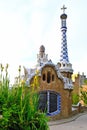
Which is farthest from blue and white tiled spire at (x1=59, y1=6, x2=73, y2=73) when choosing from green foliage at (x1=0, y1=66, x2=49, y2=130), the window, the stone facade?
green foliage at (x1=0, y1=66, x2=49, y2=130)

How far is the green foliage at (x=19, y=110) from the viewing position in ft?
14.5

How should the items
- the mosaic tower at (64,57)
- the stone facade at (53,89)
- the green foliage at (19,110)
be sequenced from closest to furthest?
the green foliage at (19,110) < the stone facade at (53,89) < the mosaic tower at (64,57)

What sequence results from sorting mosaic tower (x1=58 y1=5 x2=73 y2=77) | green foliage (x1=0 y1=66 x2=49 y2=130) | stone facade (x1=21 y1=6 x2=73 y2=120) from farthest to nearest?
mosaic tower (x1=58 y1=5 x2=73 y2=77), stone facade (x1=21 y1=6 x2=73 y2=120), green foliage (x1=0 y1=66 x2=49 y2=130)

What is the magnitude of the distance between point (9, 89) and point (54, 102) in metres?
18.4

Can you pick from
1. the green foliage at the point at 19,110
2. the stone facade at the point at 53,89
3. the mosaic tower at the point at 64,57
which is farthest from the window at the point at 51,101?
the green foliage at the point at 19,110

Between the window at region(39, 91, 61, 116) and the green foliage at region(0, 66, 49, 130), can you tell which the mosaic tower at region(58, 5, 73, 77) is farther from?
the green foliage at region(0, 66, 49, 130)

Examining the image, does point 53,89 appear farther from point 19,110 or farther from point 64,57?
point 19,110

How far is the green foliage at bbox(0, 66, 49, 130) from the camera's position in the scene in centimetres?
441

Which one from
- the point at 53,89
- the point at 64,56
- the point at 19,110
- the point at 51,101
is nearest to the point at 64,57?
the point at 64,56

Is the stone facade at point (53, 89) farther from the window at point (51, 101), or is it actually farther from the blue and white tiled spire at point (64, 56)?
the blue and white tiled spire at point (64, 56)

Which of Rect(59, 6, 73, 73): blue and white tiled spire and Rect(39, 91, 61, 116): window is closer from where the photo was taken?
Rect(39, 91, 61, 116): window

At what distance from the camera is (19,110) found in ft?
14.9

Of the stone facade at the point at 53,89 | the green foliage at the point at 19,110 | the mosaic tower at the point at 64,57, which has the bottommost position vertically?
the green foliage at the point at 19,110

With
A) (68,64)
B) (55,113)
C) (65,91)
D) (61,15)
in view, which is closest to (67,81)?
(65,91)
